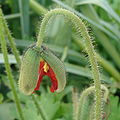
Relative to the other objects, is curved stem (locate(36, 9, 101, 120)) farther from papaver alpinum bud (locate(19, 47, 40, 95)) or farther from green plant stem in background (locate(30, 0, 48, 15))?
green plant stem in background (locate(30, 0, 48, 15))

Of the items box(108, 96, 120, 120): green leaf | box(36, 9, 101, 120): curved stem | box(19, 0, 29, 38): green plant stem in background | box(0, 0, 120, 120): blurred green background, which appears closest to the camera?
box(36, 9, 101, 120): curved stem

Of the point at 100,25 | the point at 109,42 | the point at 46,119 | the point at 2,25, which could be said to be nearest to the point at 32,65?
the point at 2,25

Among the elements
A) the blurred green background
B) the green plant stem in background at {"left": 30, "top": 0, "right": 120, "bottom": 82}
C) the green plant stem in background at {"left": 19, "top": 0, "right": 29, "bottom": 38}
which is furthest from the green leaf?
the green plant stem in background at {"left": 19, "top": 0, "right": 29, "bottom": 38}

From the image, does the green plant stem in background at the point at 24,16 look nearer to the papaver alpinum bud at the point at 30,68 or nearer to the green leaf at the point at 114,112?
the green leaf at the point at 114,112

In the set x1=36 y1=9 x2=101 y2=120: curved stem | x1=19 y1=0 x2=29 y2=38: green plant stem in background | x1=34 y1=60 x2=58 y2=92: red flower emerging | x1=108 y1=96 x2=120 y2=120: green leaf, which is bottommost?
x1=108 y1=96 x2=120 y2=120: green leaf

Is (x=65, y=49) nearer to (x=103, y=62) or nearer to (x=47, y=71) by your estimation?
(x=103, y=62)

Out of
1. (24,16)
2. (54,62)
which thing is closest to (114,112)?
(54,62)
